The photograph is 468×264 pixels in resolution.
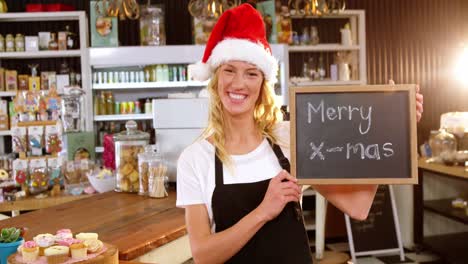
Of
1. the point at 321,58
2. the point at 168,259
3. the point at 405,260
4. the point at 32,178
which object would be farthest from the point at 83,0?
the point at 168,259

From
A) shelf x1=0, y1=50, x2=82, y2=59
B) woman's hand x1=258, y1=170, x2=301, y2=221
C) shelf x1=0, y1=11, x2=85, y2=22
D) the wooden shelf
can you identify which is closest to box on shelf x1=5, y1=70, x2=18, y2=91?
shelf x1=0, y1=50, x2=82, y2=59

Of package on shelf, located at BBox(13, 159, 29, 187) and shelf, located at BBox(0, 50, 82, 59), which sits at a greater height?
shelf, located at BBox(0, 50, 82, 59)

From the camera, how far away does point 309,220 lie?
5418 millimetres

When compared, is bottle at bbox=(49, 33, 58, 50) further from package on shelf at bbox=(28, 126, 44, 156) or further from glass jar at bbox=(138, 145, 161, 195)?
glass jar at bbox=(138, 145, 161, 195)

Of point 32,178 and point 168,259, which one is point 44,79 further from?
point 168,259

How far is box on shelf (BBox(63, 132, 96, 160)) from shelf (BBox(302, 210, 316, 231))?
2.28 m

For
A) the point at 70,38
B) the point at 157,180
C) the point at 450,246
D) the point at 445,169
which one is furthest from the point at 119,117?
the point at 450,246

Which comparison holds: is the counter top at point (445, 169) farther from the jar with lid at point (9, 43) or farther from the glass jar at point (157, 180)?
the jar with lid at point (9, 43)

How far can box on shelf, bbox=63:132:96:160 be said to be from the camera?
397 cm

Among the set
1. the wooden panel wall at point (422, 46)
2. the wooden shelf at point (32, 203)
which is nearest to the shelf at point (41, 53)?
the wooden shelf at point (32, 203)

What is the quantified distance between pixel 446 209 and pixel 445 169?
400 mm

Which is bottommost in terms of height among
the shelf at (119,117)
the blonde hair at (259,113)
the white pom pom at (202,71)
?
the blonde hair at (259,113)

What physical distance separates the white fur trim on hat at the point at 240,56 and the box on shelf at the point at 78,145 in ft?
8.01

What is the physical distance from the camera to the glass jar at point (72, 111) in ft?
13.5
